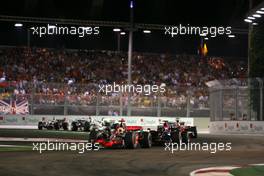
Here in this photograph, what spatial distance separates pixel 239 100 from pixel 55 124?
399 inches

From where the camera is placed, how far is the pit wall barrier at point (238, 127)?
3161cm

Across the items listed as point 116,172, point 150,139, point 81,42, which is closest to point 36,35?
point 81,42

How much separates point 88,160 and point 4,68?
28.3m

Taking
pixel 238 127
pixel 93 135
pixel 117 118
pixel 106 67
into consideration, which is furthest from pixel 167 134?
pixel 106 67

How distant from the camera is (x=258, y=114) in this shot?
104 feet

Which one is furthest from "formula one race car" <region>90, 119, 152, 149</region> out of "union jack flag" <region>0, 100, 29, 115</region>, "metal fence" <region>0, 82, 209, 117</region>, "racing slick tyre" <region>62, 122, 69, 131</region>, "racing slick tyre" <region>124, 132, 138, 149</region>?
"union jack flag" <region>0, 100, 29, 115</region>

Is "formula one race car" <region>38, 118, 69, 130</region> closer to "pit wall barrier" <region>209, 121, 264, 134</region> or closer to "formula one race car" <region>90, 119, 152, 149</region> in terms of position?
"pit wall barrier" <region>209, 121, 264, 134</region>


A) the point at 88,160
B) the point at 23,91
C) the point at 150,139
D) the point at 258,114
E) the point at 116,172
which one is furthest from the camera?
the point at 23,91

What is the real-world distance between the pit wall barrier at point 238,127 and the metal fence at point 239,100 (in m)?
0.27

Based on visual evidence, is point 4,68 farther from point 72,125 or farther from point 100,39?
point 72,125

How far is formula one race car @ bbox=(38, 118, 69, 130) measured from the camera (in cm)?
3272

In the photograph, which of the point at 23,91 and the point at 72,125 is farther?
the point at 23,91

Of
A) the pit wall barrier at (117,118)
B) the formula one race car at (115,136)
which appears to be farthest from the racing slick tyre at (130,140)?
the pit wall barrier at (117,118)

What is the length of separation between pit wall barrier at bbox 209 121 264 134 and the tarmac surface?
13497 millimetres
